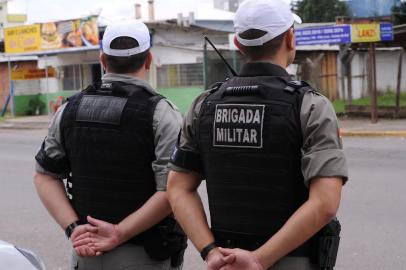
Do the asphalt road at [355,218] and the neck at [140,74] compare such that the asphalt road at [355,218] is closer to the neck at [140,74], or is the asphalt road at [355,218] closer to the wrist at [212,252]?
the neck at [140,74]

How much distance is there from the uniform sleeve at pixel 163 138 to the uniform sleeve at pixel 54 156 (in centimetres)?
48

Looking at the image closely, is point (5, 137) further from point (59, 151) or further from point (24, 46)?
point (59, 151)

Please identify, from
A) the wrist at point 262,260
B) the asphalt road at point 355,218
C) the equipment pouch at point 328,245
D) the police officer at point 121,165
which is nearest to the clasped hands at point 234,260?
the wrist at point 262,260

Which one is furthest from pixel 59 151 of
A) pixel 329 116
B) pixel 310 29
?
pixel 310 29

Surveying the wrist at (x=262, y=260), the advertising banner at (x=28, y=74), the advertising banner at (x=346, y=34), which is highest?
the wrist at (x=262, y=260)

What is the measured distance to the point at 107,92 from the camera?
2922 millimetres

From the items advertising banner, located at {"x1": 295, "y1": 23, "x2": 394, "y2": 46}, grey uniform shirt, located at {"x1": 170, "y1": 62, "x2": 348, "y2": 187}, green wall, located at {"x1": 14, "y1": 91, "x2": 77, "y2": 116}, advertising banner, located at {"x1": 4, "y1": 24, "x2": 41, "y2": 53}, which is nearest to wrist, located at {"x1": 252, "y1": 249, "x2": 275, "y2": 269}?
grey uniform shirt, located at {"x1": 170, "y1": 62, "x2": 348, "y2": 187}

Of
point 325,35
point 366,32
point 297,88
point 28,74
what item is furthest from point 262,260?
point 28,74

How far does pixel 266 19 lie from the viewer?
2334mm

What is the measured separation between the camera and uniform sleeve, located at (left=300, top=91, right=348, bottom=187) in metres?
2.18

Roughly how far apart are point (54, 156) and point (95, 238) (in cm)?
44

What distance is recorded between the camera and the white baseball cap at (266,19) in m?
2.34

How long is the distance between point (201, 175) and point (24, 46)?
27.4 metres

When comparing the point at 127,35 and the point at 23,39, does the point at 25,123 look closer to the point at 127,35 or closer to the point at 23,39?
the point at 23,39
